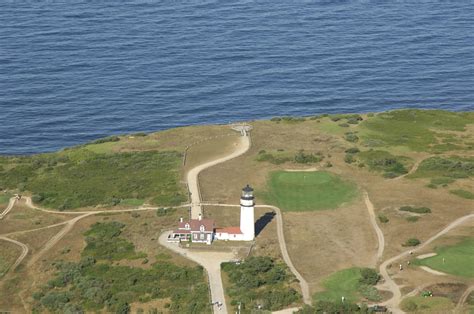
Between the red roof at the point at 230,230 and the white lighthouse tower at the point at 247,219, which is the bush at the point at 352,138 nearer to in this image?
the white lighthouse tower at the point at 247,219

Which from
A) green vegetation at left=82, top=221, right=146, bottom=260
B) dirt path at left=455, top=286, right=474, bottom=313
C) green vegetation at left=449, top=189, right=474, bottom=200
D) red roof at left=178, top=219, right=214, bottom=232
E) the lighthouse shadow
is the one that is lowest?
green vegetation at left=449, top=189, right=474, bottom=200

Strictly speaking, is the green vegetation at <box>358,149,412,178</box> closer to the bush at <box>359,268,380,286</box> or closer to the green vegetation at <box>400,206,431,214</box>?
the green vegetation at <box>400,206,431,214</box>

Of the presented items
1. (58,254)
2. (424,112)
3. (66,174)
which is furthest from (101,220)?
(424,112)

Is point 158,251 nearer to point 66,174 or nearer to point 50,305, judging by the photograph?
point 50,305

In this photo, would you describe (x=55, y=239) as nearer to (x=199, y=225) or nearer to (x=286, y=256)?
(x=199, y=225)

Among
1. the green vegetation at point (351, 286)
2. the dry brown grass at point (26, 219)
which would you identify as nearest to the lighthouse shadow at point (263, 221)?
the green vegetation at point (351, 286)

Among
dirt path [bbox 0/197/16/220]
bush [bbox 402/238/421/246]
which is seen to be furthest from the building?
dirt path [bbox 0/197/16/220]

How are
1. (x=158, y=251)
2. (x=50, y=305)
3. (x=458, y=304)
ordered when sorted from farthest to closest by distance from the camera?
(x=158, y=251), (x=50, y=305), (x=458, y=304)
